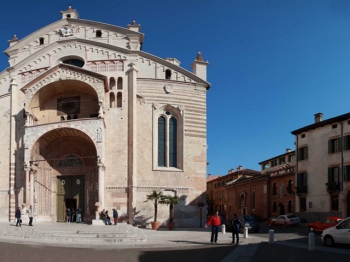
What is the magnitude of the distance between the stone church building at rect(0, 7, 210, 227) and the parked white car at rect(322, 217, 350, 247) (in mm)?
14803

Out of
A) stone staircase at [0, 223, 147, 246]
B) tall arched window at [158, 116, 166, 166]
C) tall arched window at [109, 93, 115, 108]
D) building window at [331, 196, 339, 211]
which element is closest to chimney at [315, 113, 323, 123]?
building window at [331, 196, 339, 211]

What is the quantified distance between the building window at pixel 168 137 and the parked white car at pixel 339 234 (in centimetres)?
1558

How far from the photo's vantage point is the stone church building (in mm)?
30578

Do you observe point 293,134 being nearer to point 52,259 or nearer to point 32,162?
point 32,162

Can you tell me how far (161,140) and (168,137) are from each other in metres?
0.63

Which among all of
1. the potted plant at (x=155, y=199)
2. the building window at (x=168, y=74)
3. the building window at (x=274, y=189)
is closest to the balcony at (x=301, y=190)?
the building window at (x=274, y=189)

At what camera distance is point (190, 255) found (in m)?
Result: 15.1

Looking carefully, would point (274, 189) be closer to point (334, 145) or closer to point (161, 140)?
point (334, 145)

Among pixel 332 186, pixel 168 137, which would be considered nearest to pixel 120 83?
pixel 168 137

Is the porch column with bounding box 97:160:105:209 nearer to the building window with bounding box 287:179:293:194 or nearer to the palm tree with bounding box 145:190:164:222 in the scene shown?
the palm tree with bounding box 145:190:164:222

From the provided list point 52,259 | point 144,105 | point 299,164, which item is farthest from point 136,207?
point 299,164

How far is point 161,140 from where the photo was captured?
106 feet

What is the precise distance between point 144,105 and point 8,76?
12.4 meters

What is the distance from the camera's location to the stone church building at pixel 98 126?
100 ft
